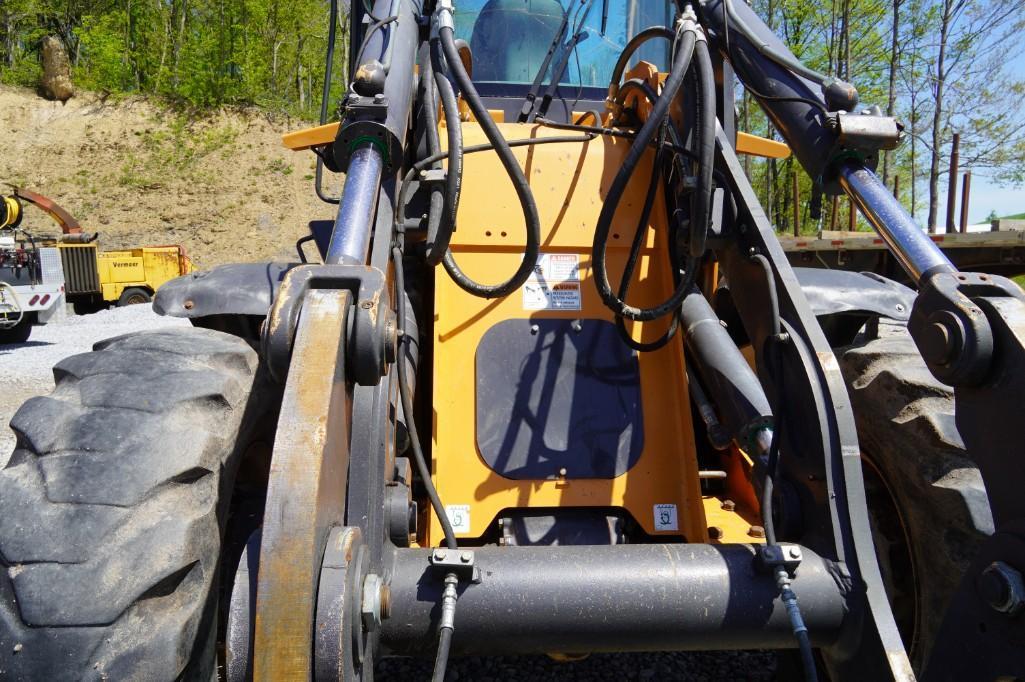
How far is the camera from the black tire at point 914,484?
1729 millimetres

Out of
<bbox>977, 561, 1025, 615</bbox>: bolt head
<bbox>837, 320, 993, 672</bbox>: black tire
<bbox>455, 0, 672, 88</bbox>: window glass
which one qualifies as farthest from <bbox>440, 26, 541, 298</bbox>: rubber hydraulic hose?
<bbox>455, 0, 672, 88</bbox>: window glass

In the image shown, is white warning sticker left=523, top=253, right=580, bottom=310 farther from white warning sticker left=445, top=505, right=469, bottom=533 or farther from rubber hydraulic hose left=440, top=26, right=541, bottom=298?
white warning sticker left=445, top=505, right=469, bottom=533

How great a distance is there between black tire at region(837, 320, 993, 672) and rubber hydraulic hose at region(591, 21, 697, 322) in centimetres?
62

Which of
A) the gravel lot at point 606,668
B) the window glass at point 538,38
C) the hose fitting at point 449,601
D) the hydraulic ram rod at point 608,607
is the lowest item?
the gravel lot at point 606,668

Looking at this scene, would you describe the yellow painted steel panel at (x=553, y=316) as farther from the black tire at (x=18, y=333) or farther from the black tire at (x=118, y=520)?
the black tire at (x=18, y=333)

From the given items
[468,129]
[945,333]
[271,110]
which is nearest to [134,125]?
[271,110]

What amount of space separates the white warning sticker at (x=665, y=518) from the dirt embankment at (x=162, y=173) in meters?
24.0

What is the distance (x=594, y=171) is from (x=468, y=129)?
0.55 m

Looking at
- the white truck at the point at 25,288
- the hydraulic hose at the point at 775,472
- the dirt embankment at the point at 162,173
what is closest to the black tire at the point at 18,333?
the white truck at the point at 25,288

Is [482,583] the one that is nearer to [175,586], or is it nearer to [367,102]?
[175,586]

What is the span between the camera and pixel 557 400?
2.44 metres

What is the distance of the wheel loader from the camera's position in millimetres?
1330

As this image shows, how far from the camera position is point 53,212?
16438 millimetres

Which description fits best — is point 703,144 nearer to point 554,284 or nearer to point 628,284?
point 628,284
